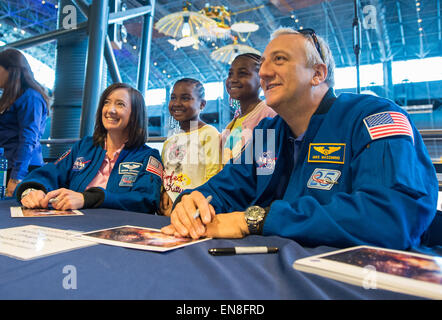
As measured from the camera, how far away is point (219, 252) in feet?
2.06

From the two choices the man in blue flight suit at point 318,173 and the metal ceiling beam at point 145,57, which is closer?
the man in blue flight suit at point 318,173

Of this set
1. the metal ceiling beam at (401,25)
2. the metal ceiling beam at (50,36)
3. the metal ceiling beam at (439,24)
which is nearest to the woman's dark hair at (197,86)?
the metal ceiling beam at (50,36)

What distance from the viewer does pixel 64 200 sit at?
4.20ft

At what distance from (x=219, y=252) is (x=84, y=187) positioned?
1.29 metres

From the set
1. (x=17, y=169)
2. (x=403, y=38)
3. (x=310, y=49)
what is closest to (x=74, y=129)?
(x=17, y=169)

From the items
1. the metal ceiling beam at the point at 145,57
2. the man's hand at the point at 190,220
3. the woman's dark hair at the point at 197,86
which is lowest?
the man's hand at the point at 190,220

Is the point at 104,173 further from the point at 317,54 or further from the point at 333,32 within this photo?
the point at 333,32

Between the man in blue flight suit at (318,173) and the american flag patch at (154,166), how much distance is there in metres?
0.59

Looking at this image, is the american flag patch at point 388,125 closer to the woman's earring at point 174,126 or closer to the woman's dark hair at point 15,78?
the woman's earring at point 174,126

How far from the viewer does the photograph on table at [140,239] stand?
67cm

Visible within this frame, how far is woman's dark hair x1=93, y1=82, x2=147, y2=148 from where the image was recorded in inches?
72.8

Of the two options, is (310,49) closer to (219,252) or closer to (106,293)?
(219,252)

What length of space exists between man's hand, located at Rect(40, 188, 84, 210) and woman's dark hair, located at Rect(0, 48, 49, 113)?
1.28 meters

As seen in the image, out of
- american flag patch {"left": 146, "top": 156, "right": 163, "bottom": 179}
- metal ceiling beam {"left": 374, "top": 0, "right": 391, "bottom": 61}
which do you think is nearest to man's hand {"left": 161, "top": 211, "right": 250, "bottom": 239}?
american flag patch {"left": 146, "top": 156, "right": 163, "bottom": 179}
